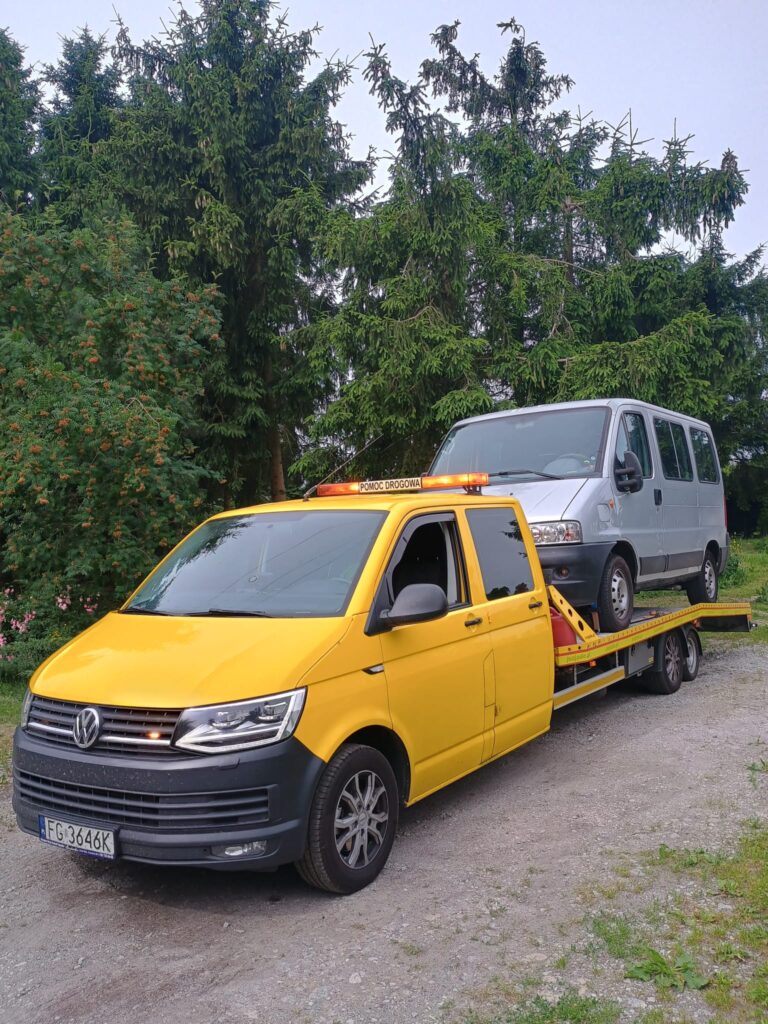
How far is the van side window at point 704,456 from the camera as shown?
33.6ft

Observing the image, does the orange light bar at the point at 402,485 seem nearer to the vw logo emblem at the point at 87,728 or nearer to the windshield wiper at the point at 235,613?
the windshield wiper at the point at 235,613

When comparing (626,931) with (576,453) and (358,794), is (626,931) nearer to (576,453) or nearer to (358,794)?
(358,794)

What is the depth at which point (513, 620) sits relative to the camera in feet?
19.0

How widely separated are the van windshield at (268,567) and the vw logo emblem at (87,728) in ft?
2.99

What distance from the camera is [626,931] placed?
12.6 feet

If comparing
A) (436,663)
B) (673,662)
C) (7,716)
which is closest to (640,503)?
(673,662)

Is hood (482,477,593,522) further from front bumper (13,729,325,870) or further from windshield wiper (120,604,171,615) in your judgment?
front bumper (13,729,325,870)

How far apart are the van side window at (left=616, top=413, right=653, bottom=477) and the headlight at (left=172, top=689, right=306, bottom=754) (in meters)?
4.84

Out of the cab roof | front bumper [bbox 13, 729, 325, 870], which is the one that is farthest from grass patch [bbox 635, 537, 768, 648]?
front bumper [bbox 13, 729, 325, 870]

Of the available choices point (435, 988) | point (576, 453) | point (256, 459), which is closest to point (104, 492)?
point (576, 453)

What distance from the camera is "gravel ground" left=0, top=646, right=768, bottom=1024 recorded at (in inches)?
136

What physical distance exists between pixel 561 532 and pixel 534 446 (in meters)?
1.12

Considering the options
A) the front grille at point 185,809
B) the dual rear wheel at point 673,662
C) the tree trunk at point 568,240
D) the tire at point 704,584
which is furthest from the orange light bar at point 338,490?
the tree trunk at point 568,240

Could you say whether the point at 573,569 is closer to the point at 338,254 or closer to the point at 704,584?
the point at 704,584
